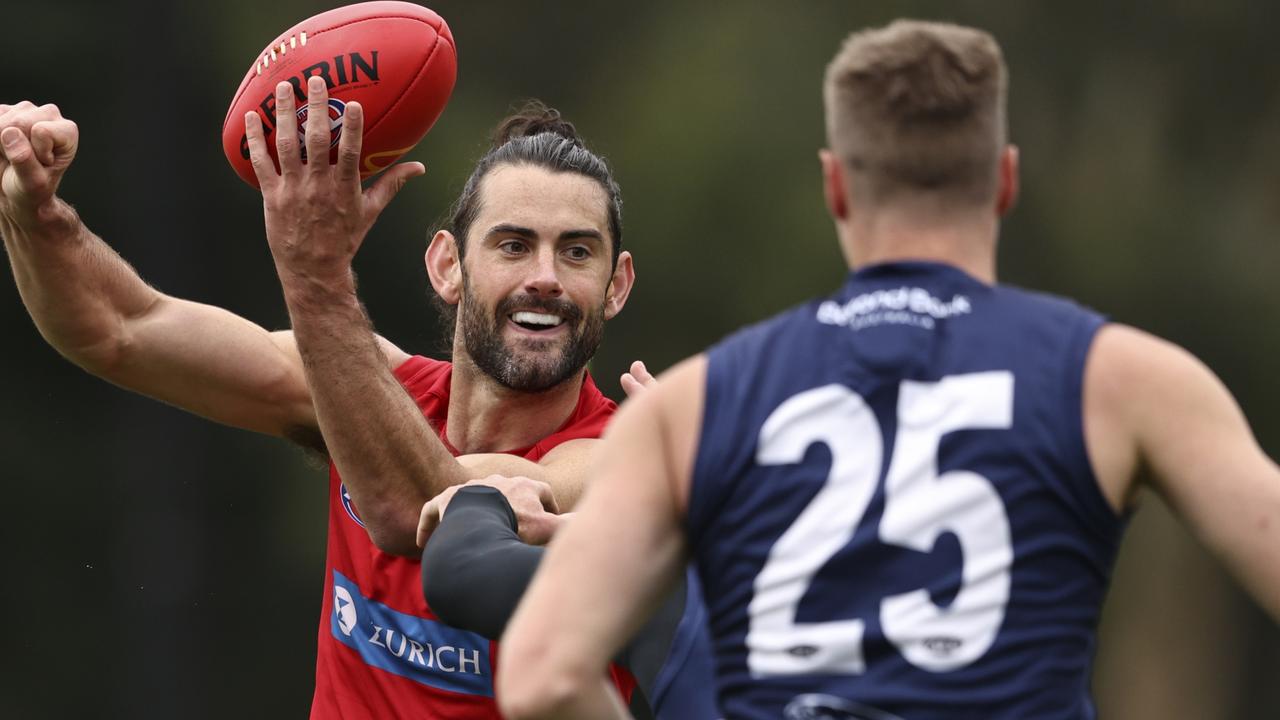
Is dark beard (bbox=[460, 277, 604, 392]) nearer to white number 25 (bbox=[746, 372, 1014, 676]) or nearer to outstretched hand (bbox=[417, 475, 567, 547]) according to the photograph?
outstretched hand (bbox=[417, 475, 567, 547])

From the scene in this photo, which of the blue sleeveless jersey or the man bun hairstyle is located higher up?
the man bun hairstyle

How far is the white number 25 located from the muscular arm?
12cm

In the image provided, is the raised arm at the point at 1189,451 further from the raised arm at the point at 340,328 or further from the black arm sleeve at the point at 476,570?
the raised arm at the point at 340,328

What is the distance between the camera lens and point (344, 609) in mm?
4551

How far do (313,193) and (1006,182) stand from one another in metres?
1.93

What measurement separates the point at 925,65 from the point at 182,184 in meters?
8.37

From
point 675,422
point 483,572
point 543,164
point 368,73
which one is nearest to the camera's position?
point 675,422

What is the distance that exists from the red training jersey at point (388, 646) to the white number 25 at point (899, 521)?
2.00 m

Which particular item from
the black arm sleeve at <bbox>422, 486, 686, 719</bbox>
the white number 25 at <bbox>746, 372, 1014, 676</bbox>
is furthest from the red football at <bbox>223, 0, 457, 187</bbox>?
the white number 25 at <bbox>746, 372, 1014, 676</bbox>

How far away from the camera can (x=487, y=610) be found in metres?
2.87

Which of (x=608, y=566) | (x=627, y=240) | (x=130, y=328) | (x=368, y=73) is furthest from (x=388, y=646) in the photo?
(x=627, y=240)

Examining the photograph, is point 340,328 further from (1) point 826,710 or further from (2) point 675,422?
(1) point 826,710

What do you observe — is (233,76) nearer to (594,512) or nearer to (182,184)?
(182,184)

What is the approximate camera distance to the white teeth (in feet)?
15.3
